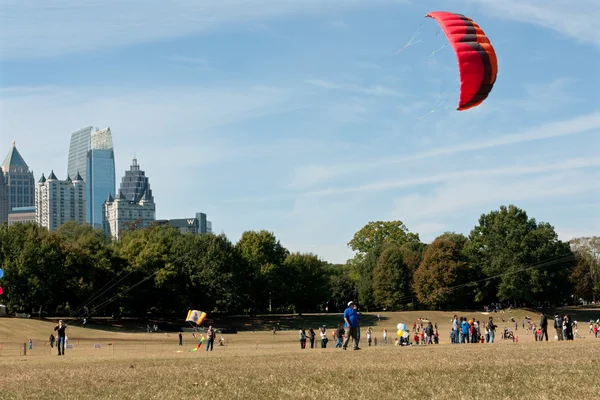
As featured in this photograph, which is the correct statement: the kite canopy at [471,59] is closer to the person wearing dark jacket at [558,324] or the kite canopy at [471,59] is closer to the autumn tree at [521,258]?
the person wearing dark jacket at [558,324]

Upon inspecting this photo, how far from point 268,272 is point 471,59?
7744 cm

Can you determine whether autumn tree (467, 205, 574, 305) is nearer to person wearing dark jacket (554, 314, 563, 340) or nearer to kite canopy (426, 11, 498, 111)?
person wearing dark jacket (554, 314, 563, 340)

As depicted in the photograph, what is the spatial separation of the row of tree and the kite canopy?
57.4 m

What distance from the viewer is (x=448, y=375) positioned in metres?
17.3

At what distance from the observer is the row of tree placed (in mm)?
80438

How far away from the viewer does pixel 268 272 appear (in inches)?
4154

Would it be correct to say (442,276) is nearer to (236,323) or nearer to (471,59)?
(236,323)

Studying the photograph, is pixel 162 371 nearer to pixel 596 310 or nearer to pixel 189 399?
pixel 189 399

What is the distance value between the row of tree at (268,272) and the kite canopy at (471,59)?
2258 inches

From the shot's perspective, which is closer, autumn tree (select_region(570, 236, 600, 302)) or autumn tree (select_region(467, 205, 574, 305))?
autumn tree (select_region(467, 205, 574, 305))

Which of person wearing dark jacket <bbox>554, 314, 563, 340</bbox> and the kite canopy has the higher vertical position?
the kite canopy

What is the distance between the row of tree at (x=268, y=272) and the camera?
80.4 meters

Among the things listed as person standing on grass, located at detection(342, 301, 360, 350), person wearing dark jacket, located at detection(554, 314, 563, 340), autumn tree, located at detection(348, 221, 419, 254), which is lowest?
person wearing dark jacket, located at detection(554, 314, 563, 340)

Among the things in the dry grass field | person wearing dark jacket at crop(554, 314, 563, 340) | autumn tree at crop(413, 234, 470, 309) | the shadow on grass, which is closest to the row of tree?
autumn tree at crop(413, 234, 470, 309)
